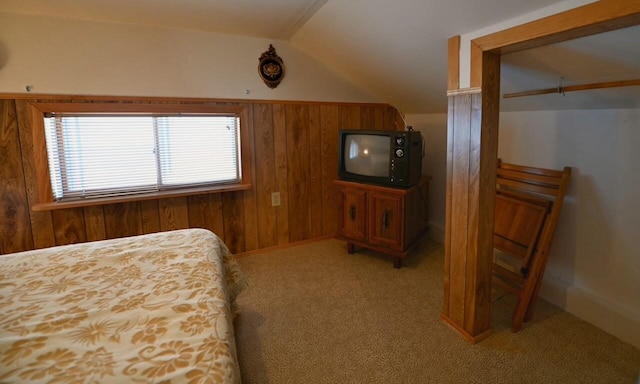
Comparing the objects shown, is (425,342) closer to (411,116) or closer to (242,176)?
(242,176)

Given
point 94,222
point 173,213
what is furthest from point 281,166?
point 94,222

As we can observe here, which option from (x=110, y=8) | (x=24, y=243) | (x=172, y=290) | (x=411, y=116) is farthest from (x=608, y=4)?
(x=24, y=243)

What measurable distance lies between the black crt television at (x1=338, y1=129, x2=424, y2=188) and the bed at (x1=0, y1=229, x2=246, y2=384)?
165cm

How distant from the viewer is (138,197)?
2645 millimetres

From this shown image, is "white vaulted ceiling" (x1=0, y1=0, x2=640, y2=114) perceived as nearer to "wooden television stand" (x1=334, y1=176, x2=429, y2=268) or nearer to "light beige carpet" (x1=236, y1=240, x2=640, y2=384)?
"wooden television stand" (x1=334, y1=176, x2=429, y2=268)

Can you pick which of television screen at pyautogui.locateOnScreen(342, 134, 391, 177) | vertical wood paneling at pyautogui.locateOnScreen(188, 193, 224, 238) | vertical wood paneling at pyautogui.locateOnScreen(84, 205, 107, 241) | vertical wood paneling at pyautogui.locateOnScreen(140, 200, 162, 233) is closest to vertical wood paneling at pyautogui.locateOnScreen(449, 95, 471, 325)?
television screen at pyautogui.locateOnScreen(342, 134, 391, 177)

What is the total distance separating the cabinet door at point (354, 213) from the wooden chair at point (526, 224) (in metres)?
1.06

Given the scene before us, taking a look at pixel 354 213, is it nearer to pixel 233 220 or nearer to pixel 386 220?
pixel 386 220

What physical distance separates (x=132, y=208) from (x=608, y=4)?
3066 mm

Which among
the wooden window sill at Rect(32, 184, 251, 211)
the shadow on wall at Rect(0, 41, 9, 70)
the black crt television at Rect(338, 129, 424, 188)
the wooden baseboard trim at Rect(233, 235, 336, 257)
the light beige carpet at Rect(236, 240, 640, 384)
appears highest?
the shadow on wall at Rect(0, 41, 9, 70)

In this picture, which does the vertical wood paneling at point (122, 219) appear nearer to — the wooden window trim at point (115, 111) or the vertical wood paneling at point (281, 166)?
the wooden window trim at point (115, 111)

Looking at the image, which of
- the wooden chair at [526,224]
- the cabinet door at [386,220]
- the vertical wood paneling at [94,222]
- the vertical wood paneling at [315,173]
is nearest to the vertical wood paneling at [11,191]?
the vertical wood paneling at [94,222]

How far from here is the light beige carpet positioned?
167 cm

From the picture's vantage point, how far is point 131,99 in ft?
8.44
